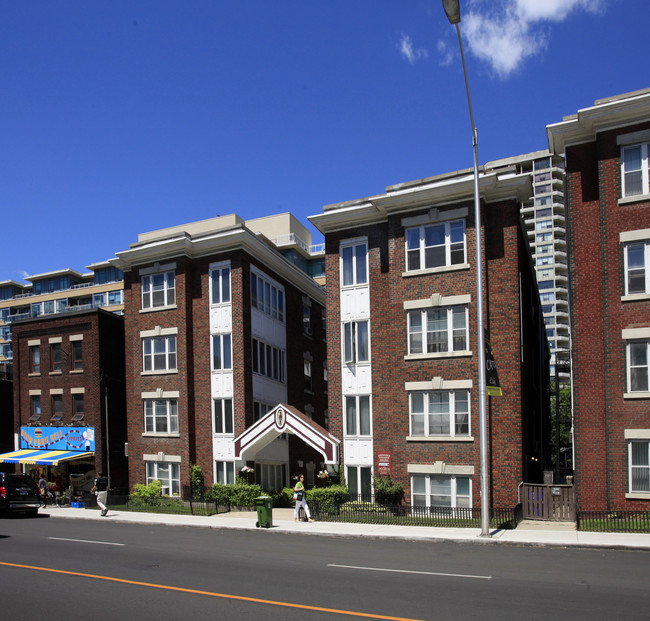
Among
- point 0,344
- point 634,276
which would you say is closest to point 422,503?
point 634,276

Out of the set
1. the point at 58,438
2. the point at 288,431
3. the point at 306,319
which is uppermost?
the point at 306,319

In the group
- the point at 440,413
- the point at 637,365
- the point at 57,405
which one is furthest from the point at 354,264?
the point at 57,405

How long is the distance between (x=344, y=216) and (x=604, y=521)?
16.7 meters

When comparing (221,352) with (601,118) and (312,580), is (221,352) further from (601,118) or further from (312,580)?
(312,580)

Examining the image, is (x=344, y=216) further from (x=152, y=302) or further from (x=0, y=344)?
(x=0, y=344)

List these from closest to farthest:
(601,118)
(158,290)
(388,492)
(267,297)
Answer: (601,118)
(388,492)
(158,290)
(267,297)

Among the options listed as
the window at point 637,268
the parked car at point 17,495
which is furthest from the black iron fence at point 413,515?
the parked car at point 17,495

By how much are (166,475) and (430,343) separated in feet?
51.6

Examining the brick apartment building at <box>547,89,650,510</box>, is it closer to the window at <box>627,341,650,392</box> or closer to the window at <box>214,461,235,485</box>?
the window at <box>627,341,650,392</box>

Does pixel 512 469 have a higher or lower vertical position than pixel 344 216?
lower

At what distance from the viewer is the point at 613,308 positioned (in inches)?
931

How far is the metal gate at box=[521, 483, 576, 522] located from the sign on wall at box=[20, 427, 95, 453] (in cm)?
2419

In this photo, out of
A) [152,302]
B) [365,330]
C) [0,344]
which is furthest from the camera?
[0,344]

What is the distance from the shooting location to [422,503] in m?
27.2
